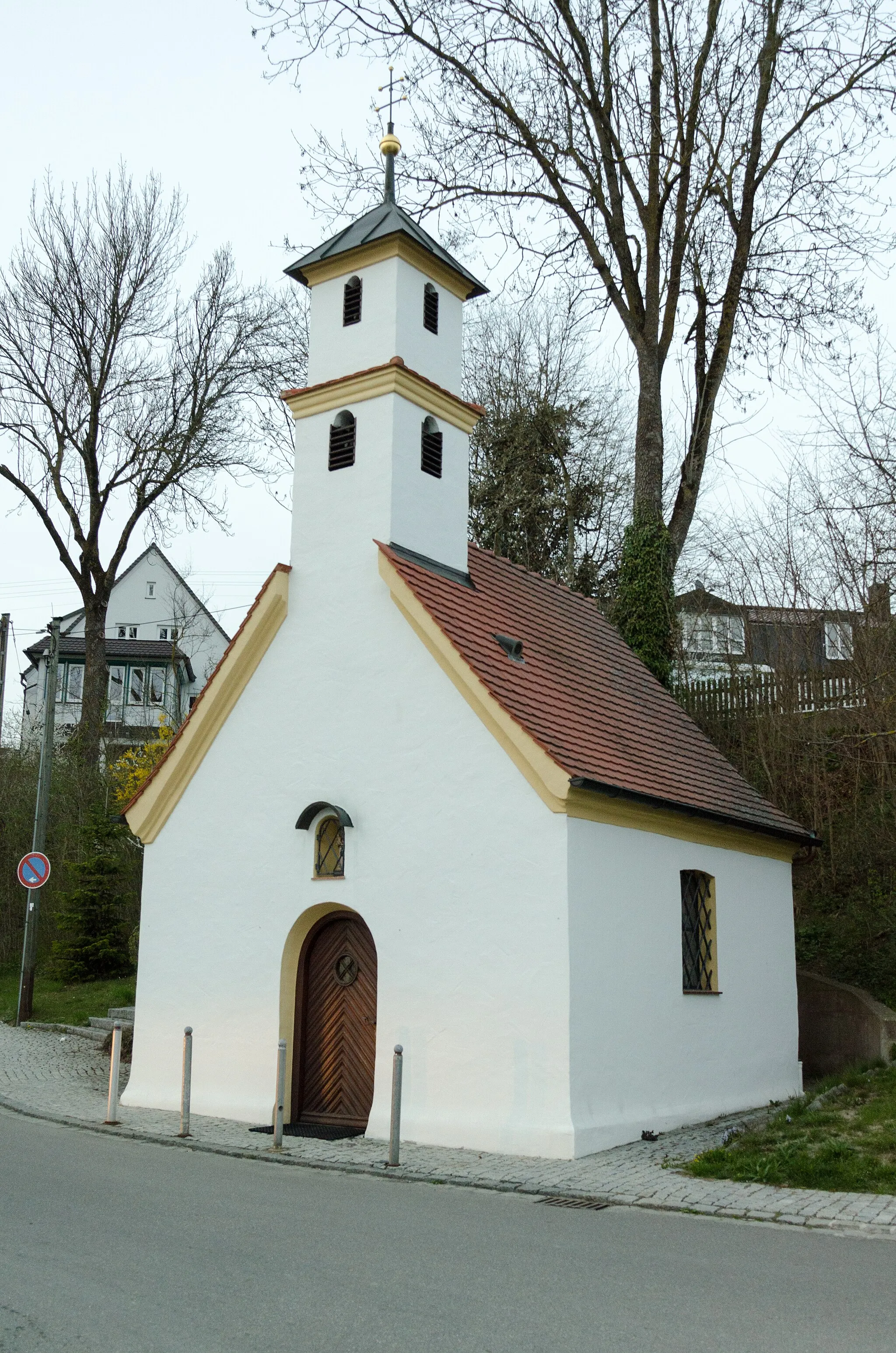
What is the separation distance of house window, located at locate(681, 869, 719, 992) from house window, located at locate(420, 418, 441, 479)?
5416mm

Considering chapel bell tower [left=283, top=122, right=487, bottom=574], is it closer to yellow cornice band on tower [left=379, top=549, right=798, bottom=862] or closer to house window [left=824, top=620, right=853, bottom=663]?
yellow cornice band on tower [left=379, top=549, right=798, bottom=862]

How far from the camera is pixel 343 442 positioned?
47.1ft

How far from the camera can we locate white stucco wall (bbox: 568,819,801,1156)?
37.2 ft

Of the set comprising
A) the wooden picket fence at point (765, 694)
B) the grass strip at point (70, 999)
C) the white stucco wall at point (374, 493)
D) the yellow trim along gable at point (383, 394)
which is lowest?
the grass strip at point (70, 999)

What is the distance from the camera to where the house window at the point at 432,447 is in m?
14.5

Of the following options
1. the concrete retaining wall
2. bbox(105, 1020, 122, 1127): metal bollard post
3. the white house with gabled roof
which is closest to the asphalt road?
bbox(105, 1020, 122, 1127): metal bollard post

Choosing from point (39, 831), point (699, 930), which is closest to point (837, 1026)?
point (699, 930)

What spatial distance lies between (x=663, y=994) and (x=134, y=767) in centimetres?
1823

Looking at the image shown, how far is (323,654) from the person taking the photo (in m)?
13.6

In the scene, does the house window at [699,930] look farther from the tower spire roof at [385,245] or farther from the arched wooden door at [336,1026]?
the tower spire roof at [385,245]

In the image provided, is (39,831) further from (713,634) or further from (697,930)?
(697,930)

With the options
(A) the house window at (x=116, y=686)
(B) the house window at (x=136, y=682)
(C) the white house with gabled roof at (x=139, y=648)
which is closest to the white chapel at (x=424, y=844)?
(C) the white house with gabled roof at (x=139, y=648)

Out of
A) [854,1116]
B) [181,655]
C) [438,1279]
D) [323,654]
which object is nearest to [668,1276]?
[438,1279]

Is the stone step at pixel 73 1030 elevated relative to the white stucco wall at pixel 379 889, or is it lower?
lower
